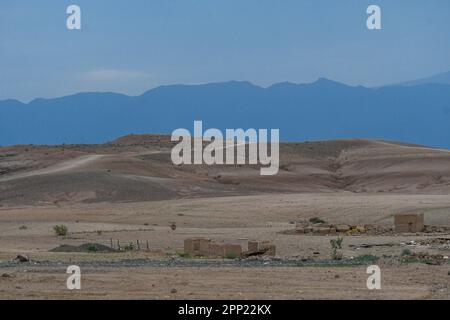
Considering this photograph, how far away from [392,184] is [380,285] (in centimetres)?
6335

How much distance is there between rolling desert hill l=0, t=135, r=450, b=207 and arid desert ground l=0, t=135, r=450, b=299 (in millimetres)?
160

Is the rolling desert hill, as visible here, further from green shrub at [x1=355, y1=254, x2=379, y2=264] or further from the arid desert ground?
green shrub at [x1=355, y1=254, x2=379, y2=264]

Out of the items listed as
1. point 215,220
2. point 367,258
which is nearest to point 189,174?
point 215,220

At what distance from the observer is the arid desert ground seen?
18430 millimetres

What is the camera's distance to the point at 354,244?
32.1m

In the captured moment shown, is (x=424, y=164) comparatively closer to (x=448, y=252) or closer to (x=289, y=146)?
(x=289, y=146)

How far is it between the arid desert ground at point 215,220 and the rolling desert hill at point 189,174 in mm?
160

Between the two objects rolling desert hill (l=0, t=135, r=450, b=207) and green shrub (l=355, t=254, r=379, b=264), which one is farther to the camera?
rolling desert hill (l=0, t=135, r=450, b=207)

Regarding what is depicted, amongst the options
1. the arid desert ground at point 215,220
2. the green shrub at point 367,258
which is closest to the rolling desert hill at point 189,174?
the arid desert ground at point 215,220

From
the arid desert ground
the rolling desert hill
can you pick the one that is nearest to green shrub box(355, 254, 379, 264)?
the arid desert ground

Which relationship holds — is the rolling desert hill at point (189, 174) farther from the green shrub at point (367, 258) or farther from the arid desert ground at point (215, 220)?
the green shrub at point (367, 258)
